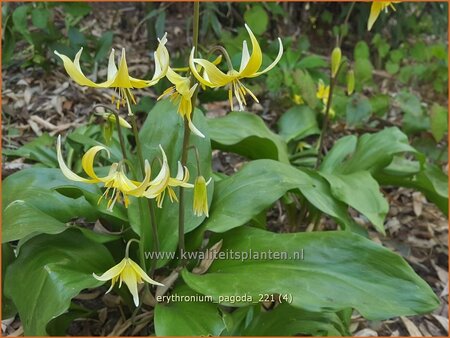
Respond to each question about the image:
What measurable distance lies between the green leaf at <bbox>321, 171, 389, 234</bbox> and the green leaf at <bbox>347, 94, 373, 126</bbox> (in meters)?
0.86

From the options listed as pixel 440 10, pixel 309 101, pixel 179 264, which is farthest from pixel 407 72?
pixel 179 264

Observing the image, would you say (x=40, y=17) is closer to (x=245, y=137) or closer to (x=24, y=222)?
(x=245, y=137)

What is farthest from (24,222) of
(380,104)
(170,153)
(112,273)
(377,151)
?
(380,104)

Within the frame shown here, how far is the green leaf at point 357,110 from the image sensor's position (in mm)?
2820

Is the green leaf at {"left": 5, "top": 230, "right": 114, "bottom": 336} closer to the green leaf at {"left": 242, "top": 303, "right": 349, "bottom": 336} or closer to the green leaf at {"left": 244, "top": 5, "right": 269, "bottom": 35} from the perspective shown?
the green leaf at {"left": 242, "top": 303, "right": 349, "bottom": 336}

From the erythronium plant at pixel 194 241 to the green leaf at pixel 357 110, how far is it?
2.55 ft

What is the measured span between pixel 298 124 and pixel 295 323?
1257 millimetres

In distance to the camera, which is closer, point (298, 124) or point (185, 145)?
point (185, 145)

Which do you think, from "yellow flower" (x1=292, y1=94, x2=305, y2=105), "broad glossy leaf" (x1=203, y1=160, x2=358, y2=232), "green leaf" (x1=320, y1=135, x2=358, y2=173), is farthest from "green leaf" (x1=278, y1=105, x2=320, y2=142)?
"broad glossy leaf" (x1=203, y1=160, x2=358, y2=232)

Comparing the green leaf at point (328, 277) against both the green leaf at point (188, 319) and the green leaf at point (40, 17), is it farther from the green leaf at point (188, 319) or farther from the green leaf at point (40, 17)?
the green leaf at point (40, 17)

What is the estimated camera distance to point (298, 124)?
2707 mm

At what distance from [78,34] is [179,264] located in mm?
1650

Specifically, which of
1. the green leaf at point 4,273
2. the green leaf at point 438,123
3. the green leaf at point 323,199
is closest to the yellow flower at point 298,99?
the green leaf at point 438,123

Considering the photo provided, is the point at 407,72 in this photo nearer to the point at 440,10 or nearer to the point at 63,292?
the point at 440,10
